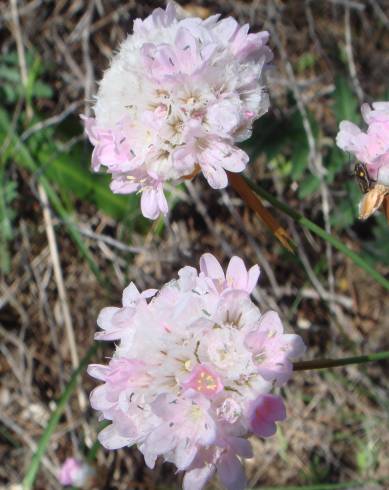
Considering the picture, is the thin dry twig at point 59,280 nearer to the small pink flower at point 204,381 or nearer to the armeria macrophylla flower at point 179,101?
the armeria macrophylla flower at point 179,101

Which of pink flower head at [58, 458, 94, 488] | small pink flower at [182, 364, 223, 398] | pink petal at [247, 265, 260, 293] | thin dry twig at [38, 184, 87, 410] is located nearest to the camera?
small pink flower at [182, 364, 223, 398]

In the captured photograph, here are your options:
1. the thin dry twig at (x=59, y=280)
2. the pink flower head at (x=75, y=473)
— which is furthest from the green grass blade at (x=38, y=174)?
the pink flower head at (x=75, y=473)

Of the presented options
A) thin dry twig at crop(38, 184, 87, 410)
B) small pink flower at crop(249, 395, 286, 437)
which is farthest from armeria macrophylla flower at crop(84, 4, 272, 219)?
thin dry twig at crop(38, 184, 87, 410)

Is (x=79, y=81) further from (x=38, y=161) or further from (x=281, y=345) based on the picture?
(x=281, y=345)

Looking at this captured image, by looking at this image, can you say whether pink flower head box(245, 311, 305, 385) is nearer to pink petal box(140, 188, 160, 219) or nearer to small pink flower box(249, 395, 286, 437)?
small pink flower box(249, 395, 286, 437)

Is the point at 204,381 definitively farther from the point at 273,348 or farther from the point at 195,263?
the point at 195,263

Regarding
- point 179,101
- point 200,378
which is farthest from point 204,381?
point 179,101

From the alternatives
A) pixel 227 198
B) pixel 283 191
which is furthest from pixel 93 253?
pixel 283 191
